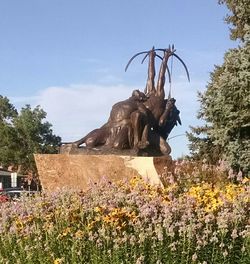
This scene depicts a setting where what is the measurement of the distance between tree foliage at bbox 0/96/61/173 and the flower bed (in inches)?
2261

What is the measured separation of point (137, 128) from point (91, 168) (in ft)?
4.77

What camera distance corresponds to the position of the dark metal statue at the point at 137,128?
44.2ft

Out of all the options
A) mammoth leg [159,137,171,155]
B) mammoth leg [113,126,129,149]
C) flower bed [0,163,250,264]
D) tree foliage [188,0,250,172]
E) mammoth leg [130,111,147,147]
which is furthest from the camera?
tree foliage [188,0,250,172]

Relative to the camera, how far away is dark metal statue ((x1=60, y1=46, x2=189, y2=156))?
44.2 feet

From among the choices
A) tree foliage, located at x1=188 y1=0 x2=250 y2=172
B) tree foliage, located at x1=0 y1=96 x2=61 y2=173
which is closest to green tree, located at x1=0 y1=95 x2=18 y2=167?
tree foliage, located at x1=0 y1=96 x2=61 y2=173

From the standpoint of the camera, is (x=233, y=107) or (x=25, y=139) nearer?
(x=233, y=107)

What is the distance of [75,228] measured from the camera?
22.8 feet

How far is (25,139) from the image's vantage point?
68.8 m

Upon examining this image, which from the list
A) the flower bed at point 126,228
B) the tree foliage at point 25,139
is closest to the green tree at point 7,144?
the tree foliage at point 25,139

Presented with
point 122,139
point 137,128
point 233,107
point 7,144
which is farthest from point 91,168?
point 7,144

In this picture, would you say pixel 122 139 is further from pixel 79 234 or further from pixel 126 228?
pixel 79 234

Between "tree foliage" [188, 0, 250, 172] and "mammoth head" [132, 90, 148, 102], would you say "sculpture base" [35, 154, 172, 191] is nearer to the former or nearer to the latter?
"mammoth head" [132, 90, 148, 102]

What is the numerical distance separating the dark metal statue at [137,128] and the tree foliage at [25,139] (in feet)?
166

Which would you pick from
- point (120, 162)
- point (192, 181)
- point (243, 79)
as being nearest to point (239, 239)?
point (192, 181)
